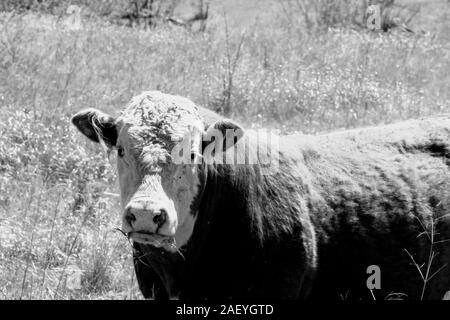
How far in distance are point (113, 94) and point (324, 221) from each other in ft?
19.1

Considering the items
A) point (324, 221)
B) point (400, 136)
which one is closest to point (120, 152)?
point (324, 221)

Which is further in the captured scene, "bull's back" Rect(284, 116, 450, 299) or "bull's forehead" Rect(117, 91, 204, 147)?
"bull's back" Rect(284, 116, 450, 299)

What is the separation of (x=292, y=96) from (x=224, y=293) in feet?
23.7

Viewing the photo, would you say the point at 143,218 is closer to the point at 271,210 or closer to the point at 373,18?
the point at 271,210

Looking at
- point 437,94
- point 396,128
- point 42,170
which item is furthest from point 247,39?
point 396,128

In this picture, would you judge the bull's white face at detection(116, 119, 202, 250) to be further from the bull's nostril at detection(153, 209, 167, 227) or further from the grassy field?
the grassy field

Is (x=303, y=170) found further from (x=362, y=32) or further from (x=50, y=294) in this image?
(x=362, y=32)

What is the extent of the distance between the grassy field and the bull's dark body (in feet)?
2.72

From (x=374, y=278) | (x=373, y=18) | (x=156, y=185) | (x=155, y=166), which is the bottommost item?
(x=374, y=278)

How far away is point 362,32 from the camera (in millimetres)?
18297

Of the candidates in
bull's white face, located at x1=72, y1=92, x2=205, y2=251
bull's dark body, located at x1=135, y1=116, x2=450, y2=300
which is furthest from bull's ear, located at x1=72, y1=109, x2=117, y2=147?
bull's dark body, located at x1=135, y1=116, x2=450, y2=300

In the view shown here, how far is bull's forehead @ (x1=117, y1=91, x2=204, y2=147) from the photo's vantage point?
4.98 m

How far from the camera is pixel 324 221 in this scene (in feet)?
18.3

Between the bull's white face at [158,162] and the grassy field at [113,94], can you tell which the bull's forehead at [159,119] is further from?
the grassy field at [113,94]
